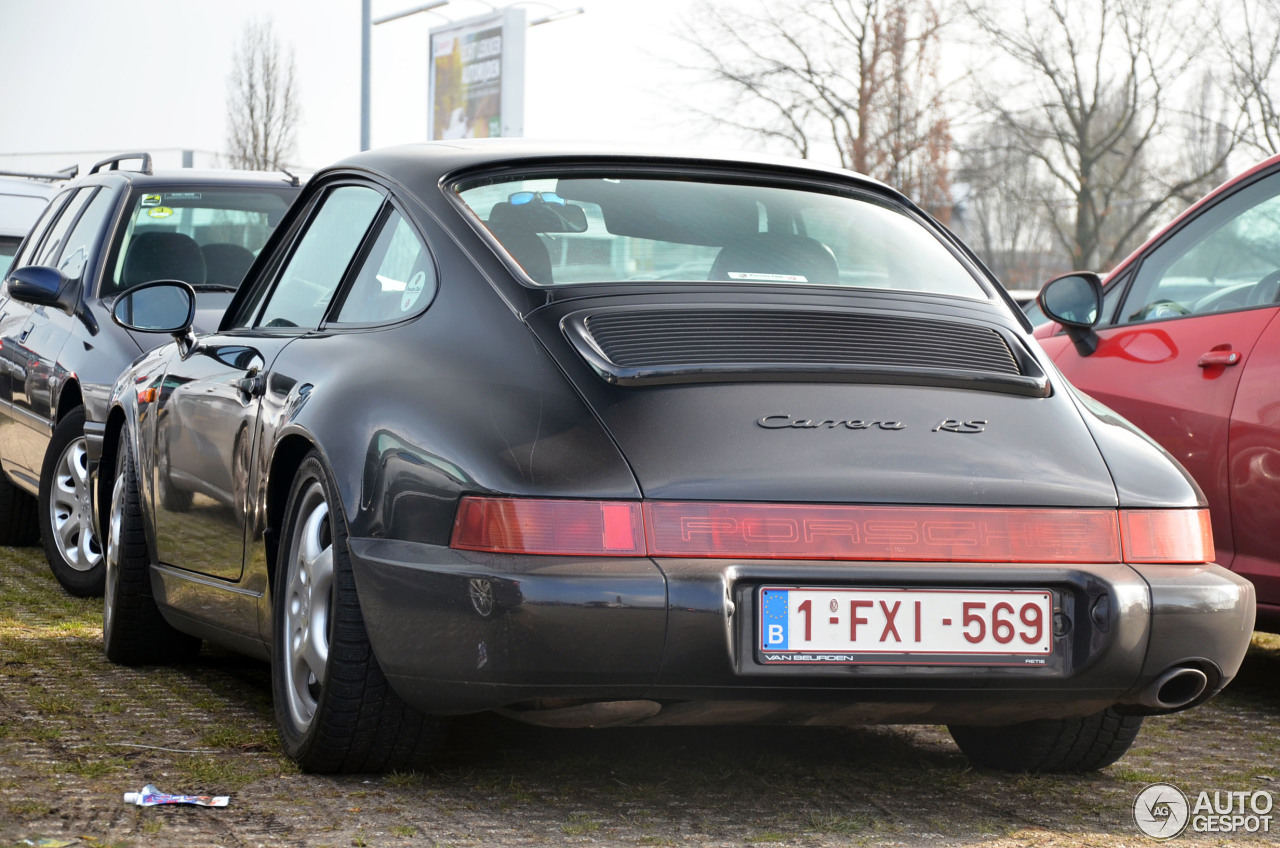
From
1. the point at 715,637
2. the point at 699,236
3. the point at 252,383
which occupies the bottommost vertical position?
the point at 715,637

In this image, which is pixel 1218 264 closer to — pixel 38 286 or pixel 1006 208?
pixel 38 286

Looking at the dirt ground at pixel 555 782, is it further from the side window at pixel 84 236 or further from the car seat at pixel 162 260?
the side window at pixel 84 236

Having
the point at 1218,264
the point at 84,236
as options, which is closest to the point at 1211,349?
the point at 1218,264

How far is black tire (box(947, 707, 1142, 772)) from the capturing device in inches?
150

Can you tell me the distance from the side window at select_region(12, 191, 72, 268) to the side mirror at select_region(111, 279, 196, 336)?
3.85 m

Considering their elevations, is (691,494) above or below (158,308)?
below

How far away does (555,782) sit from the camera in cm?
367

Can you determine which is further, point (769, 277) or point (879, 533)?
point (769, 277)

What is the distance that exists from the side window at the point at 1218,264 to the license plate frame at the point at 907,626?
233 centimetres

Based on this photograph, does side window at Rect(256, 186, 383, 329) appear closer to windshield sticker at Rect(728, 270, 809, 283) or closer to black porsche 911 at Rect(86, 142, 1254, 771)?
black porsche 911 at Rect(86, 142, 1254, 771)

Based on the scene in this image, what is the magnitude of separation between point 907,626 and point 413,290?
4.37 ft

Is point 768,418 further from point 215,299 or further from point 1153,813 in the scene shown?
point 215,299

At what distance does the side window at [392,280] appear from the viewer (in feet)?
11.9

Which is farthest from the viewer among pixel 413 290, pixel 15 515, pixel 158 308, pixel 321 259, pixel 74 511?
pixel 15 515
